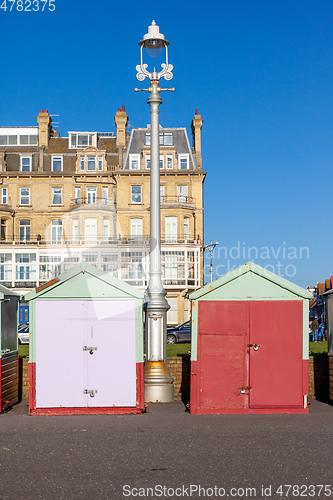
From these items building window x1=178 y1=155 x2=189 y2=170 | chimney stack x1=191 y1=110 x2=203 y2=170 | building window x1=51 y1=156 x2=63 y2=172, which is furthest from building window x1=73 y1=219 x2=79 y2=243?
chimney stack x1=191 y1=110 x2=203 y2=170

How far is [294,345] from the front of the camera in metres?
11.7

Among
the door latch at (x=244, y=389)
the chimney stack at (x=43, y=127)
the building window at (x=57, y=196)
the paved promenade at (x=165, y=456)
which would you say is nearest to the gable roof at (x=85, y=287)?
the paved promenade at (x=165, y=456)

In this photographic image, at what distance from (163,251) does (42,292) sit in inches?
1903

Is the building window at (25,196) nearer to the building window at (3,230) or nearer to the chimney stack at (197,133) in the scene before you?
the building window at (3,230)

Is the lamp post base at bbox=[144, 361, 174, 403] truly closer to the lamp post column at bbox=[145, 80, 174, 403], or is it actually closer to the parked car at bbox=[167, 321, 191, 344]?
the lamp post column at bbox=[145, 80, 174, 403]

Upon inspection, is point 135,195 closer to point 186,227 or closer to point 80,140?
point 186,227

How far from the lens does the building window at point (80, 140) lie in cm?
6372

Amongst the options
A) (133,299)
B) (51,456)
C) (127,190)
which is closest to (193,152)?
(127,190)

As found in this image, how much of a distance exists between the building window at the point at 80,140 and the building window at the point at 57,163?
185 cm

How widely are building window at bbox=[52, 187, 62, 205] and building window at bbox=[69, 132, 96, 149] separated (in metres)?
4.74

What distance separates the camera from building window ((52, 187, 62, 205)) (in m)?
61.5

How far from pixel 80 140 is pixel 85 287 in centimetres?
5386

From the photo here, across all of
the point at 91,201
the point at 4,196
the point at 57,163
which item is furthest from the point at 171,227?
the point at 4,196

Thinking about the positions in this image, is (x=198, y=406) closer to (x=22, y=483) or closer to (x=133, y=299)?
(x=133, y=299)
